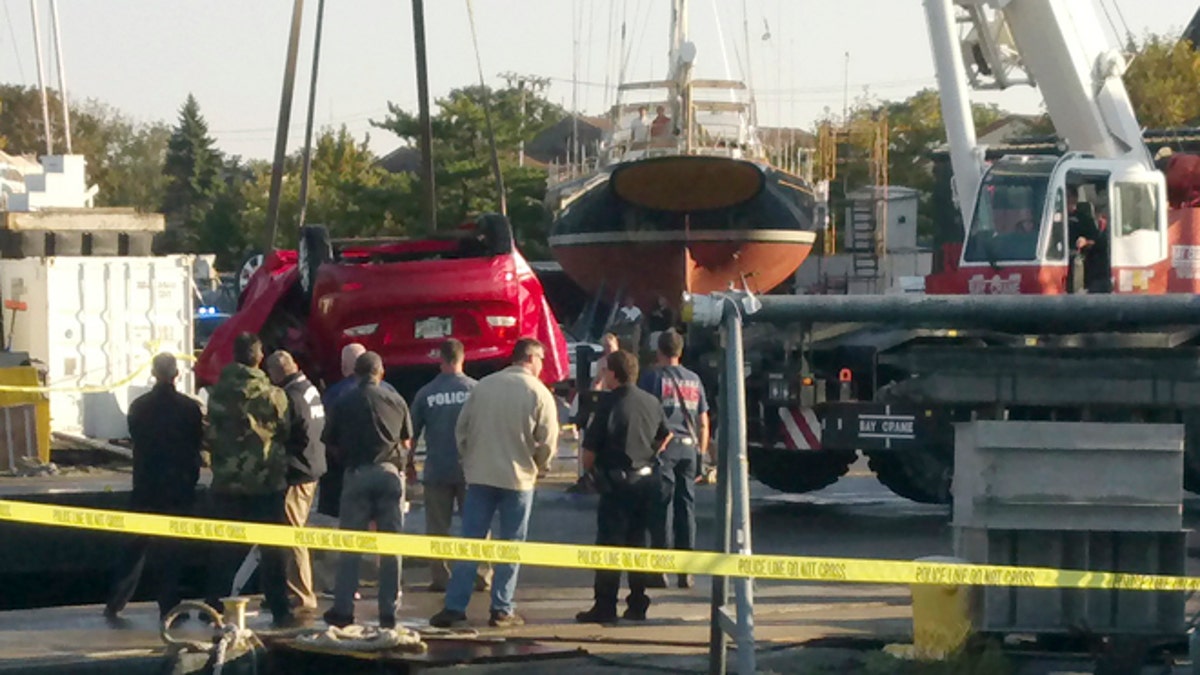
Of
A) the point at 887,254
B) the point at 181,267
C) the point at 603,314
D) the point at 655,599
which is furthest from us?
the point at 887,254

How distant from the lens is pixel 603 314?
34.3 metres

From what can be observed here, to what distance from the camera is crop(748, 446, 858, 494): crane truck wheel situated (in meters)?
17.9

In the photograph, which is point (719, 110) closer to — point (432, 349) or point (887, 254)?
point (887, 254)

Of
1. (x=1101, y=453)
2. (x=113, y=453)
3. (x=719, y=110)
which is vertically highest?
(x=719, y=110)

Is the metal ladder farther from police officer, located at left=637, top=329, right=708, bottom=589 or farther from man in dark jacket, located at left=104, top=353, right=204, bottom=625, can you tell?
man in dark jacket, located at left=104, top=353, right=204, bottom=625

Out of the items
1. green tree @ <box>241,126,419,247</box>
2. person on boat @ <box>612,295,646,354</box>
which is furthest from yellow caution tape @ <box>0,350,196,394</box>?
green tree @ <box>241,126,419,247</box>

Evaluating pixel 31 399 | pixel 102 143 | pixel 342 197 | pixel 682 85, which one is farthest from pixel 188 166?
pixel 31 399

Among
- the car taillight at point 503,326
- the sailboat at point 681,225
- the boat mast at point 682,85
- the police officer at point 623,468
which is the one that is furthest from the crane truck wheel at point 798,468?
A: the boat mast at point 682,85

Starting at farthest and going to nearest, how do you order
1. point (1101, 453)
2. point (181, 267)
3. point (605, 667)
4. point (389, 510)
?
1. point (181, 267)
2. point (389, 510)
3. point (605, 667)
4. point (1101, 453)

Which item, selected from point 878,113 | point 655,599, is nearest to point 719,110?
point 655,599

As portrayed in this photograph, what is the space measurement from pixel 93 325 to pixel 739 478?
50.7 feet

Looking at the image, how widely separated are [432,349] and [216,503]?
487 cm

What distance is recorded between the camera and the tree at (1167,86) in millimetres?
41844

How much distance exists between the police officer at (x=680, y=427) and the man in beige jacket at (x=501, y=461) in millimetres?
1482
